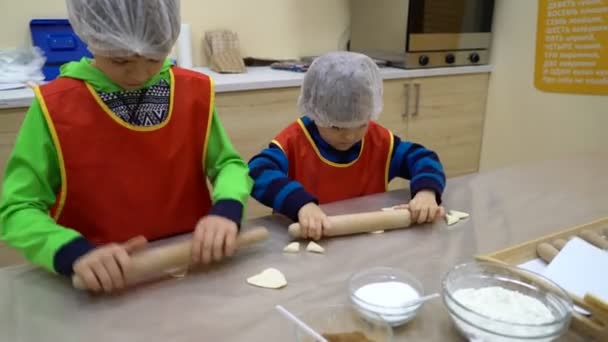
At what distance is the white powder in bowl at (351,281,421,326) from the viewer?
60 cm

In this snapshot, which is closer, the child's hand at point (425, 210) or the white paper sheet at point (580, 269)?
the white paper sheet at point (580, 269)

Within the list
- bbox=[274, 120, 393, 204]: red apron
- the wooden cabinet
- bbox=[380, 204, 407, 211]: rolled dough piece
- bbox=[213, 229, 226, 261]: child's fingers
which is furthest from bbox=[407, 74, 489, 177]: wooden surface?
bbox=[213, 229, 226, 261]: child's fingers

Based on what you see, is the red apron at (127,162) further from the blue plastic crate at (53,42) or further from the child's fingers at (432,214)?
the blue plastic crate at (53,42)

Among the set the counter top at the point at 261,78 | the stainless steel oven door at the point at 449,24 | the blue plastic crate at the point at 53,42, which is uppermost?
the stainless steel oven door at the point at 449,24

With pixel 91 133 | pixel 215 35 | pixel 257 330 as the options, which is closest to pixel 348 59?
pixel 91 133

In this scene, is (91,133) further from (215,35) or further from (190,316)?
(215,35)

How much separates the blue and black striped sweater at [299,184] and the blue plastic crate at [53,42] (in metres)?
1.12

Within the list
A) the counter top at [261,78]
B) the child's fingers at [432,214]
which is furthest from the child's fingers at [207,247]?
the counter top at [261,78]

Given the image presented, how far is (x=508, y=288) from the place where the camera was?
66 centimetres

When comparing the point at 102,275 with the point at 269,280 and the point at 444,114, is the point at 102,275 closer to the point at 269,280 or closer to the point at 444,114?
the point at 269,280

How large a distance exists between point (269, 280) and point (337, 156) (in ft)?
1.85

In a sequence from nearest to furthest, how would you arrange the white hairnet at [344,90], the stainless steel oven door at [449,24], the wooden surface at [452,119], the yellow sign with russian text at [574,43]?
the white hairnet at [344,90] → the yellow sign with russian text at [574,43] → the stainless steel oven door at [449,24] → the wooden surface at [452,119]

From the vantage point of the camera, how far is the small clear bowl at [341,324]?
561 millimetres

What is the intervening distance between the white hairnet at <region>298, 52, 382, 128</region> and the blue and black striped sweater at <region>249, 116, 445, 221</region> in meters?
0.13
